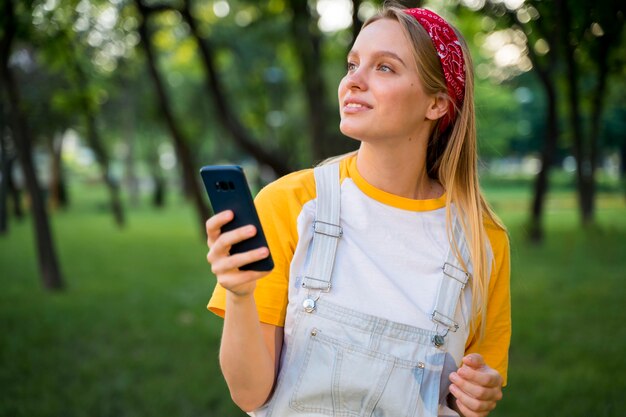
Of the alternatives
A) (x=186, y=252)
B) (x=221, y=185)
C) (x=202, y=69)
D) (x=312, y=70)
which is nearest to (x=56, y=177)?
(x=202, y=69)

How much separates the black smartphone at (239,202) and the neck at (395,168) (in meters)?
0.58

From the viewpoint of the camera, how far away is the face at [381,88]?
1906mm

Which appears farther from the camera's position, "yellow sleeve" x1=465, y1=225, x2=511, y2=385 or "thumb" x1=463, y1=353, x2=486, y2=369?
"yellow sleeve" x1=465, y1=225, x2=511, y2=385

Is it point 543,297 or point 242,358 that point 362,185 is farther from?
point 543,297

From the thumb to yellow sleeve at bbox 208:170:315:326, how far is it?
1.70 feet

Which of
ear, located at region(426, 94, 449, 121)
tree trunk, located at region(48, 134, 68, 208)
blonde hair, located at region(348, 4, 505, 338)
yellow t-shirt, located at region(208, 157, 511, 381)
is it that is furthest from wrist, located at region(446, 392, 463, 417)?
tree trunk, located at region(48, 134, 68, 208)

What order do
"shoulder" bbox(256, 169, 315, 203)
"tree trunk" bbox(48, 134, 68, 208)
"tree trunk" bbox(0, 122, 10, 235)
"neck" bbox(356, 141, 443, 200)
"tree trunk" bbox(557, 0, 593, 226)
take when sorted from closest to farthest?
"shoulder" bbox(256, 169, 315, 203)
"neck" bbox(356, 141, 443, 200)
"tree trunk" bbox(557, 0, 593, 226)
"tree trunk" bbox(0, 122, 10, 235)
"tree trunk" bbox(48, 134, 68, 208)

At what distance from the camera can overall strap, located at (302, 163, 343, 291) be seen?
70.8 inches

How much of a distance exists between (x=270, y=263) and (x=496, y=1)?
5137 mm

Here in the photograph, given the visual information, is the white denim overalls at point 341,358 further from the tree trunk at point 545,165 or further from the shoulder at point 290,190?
the tree trunk at point 545,165

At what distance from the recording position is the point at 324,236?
184 cm

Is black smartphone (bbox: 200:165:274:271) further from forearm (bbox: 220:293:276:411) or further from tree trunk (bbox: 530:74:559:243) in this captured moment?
tree trunk (bbox: 530:74:559:243)

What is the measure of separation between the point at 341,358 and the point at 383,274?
0.26 m

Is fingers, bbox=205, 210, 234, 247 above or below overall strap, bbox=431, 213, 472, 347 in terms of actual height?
above
